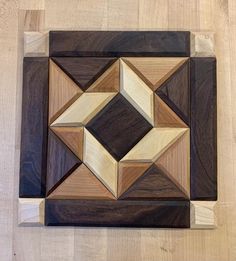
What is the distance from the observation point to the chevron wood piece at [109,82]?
0.81 m

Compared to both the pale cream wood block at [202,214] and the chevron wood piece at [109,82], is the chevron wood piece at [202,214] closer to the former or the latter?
the pale cream wood block at [202,214]

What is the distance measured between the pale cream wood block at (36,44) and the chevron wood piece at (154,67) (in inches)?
7.2

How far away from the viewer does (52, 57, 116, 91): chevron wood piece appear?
815 millimetres

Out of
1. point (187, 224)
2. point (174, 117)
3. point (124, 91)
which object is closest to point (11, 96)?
point (124, 91)

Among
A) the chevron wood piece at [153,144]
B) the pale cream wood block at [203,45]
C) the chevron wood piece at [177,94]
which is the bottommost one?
the chevron wood piece at [153,144]

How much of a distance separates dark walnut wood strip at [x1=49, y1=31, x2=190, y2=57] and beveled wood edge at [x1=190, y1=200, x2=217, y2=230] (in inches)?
13.0

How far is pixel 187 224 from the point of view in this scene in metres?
0.79

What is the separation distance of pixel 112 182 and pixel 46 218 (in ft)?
0.53

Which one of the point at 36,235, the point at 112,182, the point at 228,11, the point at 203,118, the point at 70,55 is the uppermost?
the point at 228,11

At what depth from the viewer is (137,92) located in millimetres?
810

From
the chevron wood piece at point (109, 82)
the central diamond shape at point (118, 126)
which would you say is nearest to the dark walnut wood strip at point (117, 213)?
the central diamond shape at point (118, 126)

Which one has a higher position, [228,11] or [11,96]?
[228,11]

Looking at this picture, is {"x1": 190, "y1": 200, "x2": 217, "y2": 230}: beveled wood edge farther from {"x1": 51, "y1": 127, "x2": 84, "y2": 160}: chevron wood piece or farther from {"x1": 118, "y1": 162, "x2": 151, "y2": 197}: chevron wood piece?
{"x1": 51, "y1": 127, "x2": 84, "y2": 160}: chevron wood piece

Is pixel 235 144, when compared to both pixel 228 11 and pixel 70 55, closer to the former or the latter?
pixel 228 11
